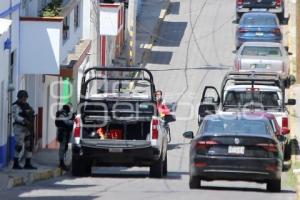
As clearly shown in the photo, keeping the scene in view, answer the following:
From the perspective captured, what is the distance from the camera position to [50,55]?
28656 mm

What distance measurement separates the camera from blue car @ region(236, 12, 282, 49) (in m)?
45.7

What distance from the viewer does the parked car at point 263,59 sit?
128 feet

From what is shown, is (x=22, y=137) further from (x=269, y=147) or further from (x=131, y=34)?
(x=131, y=34)

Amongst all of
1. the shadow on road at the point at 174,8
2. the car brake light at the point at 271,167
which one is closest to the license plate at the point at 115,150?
the car brake light at the point at 271,167

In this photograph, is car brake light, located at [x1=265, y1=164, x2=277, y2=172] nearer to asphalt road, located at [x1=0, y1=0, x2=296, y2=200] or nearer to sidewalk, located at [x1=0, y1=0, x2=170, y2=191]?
asphalt road, located at [x1=0, y1=0, x2=296, y2=200]

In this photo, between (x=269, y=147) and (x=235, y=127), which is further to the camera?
(x=235, y=127)

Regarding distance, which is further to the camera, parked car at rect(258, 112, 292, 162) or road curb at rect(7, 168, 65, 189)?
parked car at rect(258, 112, 292, 162)

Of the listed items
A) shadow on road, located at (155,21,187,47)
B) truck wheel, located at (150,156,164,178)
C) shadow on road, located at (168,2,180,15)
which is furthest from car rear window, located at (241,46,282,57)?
shadow on road, located at (168,2,180,15)

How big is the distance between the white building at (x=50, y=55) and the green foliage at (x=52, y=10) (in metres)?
0.25

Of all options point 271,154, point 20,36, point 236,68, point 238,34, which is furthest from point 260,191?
point 238,34

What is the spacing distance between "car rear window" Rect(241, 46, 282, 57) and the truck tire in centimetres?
1546

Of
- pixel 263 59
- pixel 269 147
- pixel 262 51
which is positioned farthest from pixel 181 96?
pixel 269 147

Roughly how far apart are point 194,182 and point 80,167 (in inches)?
159

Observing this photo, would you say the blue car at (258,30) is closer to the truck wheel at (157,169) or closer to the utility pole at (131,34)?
the utility pole at (131,34)
